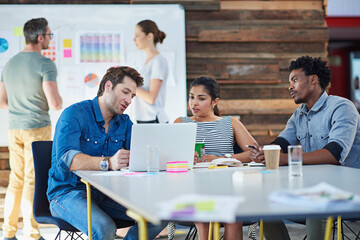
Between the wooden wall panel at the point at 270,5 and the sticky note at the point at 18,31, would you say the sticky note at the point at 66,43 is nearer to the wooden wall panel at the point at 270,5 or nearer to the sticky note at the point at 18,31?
the sticky note at the point at 18,31

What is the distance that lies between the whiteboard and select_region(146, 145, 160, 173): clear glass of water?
8.20ft

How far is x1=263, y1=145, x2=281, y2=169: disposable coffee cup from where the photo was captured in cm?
238

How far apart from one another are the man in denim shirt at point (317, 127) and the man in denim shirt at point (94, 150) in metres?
0.78

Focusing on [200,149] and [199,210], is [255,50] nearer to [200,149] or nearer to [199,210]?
[200,149]

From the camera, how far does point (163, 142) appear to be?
7.98 ft

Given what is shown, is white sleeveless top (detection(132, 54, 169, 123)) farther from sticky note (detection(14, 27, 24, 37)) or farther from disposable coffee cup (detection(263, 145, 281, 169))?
disposable coffee cup (detection(263, 145, 281, 169))

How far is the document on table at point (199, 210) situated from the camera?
49.2 inches

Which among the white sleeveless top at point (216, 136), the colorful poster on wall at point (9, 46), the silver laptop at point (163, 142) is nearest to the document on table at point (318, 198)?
the silver laptop at point (163, 142)

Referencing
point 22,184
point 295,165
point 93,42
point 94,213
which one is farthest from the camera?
point 93,42


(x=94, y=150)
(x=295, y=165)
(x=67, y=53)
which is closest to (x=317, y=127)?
(x=295, y=165)

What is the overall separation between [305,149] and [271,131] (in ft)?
6.53

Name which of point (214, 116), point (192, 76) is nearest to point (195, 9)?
point (192, 76)

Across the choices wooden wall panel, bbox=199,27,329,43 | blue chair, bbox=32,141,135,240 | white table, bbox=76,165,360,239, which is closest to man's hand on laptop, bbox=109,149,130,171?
white table, bbox=76,165,360,239

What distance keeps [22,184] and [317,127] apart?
7.82 feet
